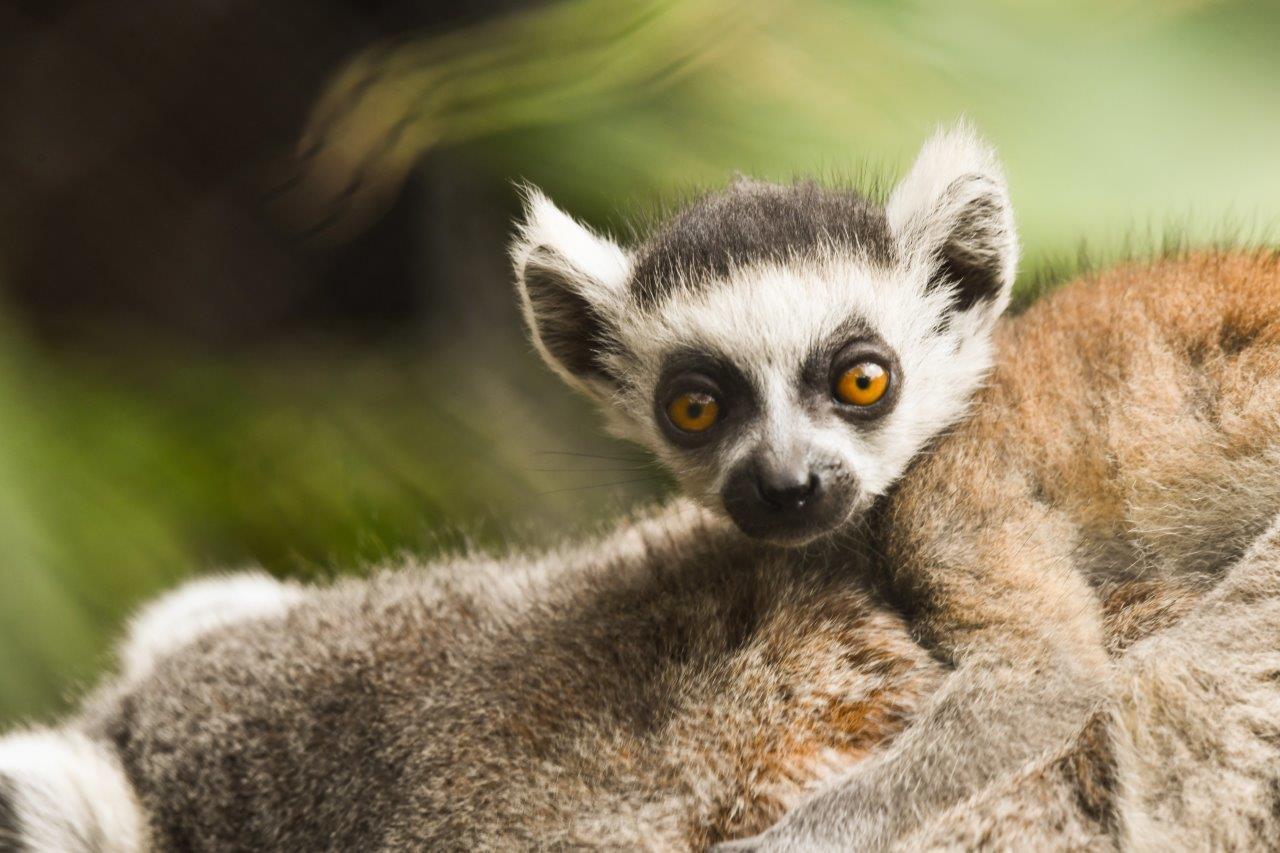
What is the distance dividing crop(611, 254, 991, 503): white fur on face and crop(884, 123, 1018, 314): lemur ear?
6cm

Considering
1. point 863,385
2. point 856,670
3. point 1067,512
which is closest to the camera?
point 856,670

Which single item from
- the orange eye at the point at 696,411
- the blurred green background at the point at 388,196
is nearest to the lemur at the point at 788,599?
the orange eye at the point at 696,411

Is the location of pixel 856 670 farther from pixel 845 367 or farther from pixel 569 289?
pixel 569 289

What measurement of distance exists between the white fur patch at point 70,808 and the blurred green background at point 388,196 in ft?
2.92

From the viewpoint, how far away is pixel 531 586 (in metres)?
2.38

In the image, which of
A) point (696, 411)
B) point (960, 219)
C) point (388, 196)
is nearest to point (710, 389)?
point (696, 411)

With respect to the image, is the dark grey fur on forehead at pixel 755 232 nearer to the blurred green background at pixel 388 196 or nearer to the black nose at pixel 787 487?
the blurred green background at pixel 388 196

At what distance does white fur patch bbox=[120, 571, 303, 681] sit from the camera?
249 cm

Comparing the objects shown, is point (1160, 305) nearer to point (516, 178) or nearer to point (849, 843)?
point (849, 843)

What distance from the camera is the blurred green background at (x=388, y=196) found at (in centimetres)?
277

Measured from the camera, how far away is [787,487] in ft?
7.04

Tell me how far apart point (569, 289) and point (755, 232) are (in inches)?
18.6

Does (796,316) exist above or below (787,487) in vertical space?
above

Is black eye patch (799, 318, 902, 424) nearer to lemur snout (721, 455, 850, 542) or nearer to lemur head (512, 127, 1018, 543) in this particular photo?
lemur head (512, 127, 1018, 543)
